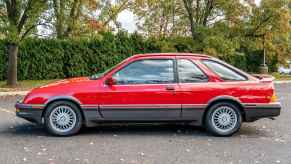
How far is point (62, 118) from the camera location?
7598mm

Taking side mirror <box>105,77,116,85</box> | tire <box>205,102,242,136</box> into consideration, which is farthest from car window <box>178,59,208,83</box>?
side mirror <box>105,77,116,85</box>

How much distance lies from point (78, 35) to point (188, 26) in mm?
7943

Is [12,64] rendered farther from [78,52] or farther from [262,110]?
[262,110]

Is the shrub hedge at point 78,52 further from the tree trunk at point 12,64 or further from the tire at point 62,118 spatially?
the tire at point 62,118

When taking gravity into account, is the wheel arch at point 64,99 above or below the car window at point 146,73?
below

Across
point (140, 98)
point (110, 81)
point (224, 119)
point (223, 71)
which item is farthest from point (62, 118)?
point (223, 71)

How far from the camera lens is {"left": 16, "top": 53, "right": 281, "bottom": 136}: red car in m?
7.56

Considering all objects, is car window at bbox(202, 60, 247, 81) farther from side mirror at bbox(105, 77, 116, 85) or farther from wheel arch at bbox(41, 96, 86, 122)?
wheel arch at bbox(41, 96, 86, 122)

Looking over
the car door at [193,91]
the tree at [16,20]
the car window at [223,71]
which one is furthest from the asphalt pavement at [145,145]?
the tree at [16,20]

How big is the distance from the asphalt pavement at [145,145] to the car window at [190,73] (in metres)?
1.01

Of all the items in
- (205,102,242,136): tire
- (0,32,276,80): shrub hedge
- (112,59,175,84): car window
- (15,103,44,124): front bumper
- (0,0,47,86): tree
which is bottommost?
(205,102,242,136): tire

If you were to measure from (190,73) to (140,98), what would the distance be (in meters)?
1.03

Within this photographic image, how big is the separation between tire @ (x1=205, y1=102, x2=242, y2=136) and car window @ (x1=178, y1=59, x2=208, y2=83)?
22.2 inches

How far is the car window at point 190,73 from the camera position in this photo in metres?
7.73
